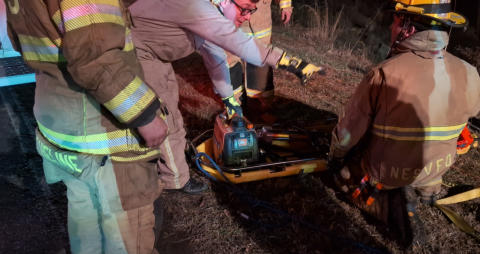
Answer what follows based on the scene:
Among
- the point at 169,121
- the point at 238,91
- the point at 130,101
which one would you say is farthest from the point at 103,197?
the point at 238,91

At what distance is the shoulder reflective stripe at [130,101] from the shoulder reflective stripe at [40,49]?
12.9 inches

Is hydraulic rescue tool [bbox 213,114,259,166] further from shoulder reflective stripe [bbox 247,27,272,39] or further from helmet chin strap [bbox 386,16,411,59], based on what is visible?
helmet chin strap [bbox 386,16,411,59]

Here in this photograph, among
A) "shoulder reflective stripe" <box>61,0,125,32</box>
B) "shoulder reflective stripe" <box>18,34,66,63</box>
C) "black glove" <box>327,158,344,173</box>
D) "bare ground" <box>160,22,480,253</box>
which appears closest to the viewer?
"shoulder reflective stripe" <box>61,0,125,32</box>

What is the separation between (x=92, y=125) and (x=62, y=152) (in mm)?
243

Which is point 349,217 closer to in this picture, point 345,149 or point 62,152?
point 345,149

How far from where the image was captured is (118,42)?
60.7 inches

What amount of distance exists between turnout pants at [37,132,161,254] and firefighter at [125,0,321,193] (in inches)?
34.8

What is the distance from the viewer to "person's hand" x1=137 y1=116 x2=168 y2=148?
71.4 inches

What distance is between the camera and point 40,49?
1.62m

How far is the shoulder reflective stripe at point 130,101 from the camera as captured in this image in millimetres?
1597

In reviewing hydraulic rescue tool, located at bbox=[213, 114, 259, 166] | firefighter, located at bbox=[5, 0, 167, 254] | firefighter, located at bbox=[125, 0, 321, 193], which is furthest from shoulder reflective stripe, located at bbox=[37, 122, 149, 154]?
hydraulic rescue tool, located at bbox=[213, 114, 259, 166]

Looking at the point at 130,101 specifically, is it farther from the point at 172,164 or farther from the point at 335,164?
the point at 335,164

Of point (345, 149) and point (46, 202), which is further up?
point (345, 149)

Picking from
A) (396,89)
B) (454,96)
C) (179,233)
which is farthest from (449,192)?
(179,233)
